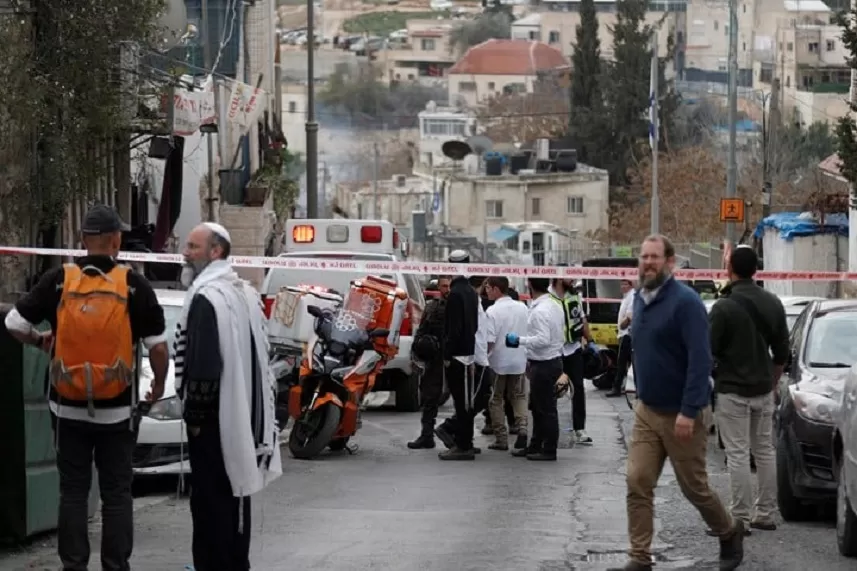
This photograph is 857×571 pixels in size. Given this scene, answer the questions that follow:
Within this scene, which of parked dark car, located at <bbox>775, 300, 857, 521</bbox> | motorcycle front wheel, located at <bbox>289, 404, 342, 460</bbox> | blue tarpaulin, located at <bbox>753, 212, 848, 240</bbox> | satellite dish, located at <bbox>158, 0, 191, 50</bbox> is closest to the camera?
parked dark car, located at <bbox>775, 300, 857, 521</bbox>

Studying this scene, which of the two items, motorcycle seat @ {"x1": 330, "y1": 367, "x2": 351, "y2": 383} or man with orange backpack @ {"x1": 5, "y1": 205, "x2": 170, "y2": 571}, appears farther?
motorcycle seat @ {"x1": 330, "y1": 367, "x2": 351, "y2": 383}

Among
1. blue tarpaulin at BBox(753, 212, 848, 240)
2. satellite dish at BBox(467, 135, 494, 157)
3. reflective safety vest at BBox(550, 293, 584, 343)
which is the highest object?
satellite dish at BBox(467, 135, 494, 157)

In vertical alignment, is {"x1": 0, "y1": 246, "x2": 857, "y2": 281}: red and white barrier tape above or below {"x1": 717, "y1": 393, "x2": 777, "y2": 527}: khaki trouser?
above

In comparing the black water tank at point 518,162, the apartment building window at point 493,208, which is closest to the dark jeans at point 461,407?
the apartment building window at point 493,208

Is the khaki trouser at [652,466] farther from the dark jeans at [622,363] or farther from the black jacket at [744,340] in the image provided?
the dark jeans at [622,363]

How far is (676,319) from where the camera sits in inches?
376

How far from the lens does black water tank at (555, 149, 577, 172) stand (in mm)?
92438

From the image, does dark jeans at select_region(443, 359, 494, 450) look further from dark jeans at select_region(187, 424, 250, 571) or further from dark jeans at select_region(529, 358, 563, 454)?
dark jeans at select_region(187, 424, 250, 571)

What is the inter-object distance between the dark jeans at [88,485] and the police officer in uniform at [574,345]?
8553mm

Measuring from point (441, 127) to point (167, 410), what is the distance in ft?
384

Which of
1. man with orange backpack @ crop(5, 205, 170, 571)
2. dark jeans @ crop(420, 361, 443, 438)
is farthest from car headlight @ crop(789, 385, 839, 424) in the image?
dark jeans @ crop(420, 361, 443, 438)

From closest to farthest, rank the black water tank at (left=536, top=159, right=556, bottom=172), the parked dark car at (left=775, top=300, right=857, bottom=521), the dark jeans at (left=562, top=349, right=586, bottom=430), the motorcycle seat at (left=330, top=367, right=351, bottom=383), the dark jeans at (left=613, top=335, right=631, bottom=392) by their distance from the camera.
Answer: the parked dark car at (left=775, top=300, right=857, bottom=521) < the motorcycle seat at (left=330, top=367, right=351, bottom=383) < the dark jeans at (left=562, top=349, right=586, bottom=430) < the dark jeans at (left=613, top=335, right=631, bottom=392) < the black water tank at (left=536, top=159, right=556, bottom=172)

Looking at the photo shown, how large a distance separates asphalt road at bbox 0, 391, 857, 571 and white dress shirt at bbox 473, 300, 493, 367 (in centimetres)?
99

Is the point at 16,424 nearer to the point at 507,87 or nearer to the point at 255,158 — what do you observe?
the point at 255,158
